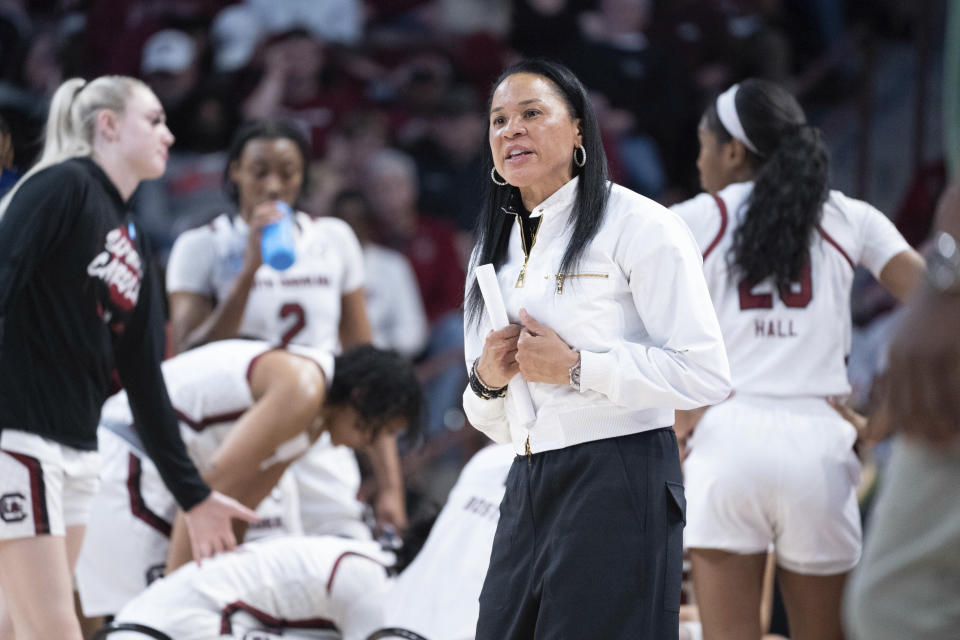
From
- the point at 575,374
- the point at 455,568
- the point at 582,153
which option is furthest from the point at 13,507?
the point at 582,153

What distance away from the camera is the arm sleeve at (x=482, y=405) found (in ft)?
9.28

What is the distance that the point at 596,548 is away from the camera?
101 inches

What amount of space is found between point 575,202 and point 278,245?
2.02 m

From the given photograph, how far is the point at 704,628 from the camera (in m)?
3.44

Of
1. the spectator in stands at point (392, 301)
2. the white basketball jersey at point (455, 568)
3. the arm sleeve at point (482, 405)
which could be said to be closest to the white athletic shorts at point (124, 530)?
the white basketball jersey at point (455, 568)

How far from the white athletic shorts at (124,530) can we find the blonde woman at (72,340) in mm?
615

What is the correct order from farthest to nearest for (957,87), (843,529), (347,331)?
(347,331) → (843,529) → (957,87)

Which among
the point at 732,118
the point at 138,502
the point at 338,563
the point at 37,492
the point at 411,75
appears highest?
the point at 411,75

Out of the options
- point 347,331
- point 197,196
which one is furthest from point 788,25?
point 347,331

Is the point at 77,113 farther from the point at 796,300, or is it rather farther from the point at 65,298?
the point at 796,300

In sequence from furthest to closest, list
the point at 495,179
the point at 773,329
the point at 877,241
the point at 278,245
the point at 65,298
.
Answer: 1. the point at 278,245
2. the point at 877,241
3. the point at 773,329
4. the point at 65,298
5. the point at 495,179

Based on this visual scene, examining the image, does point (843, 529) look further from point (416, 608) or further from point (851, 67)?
point (851, 67)

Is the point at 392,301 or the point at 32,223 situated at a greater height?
the point at 32,223

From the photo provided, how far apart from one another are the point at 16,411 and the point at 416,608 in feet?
4.27
